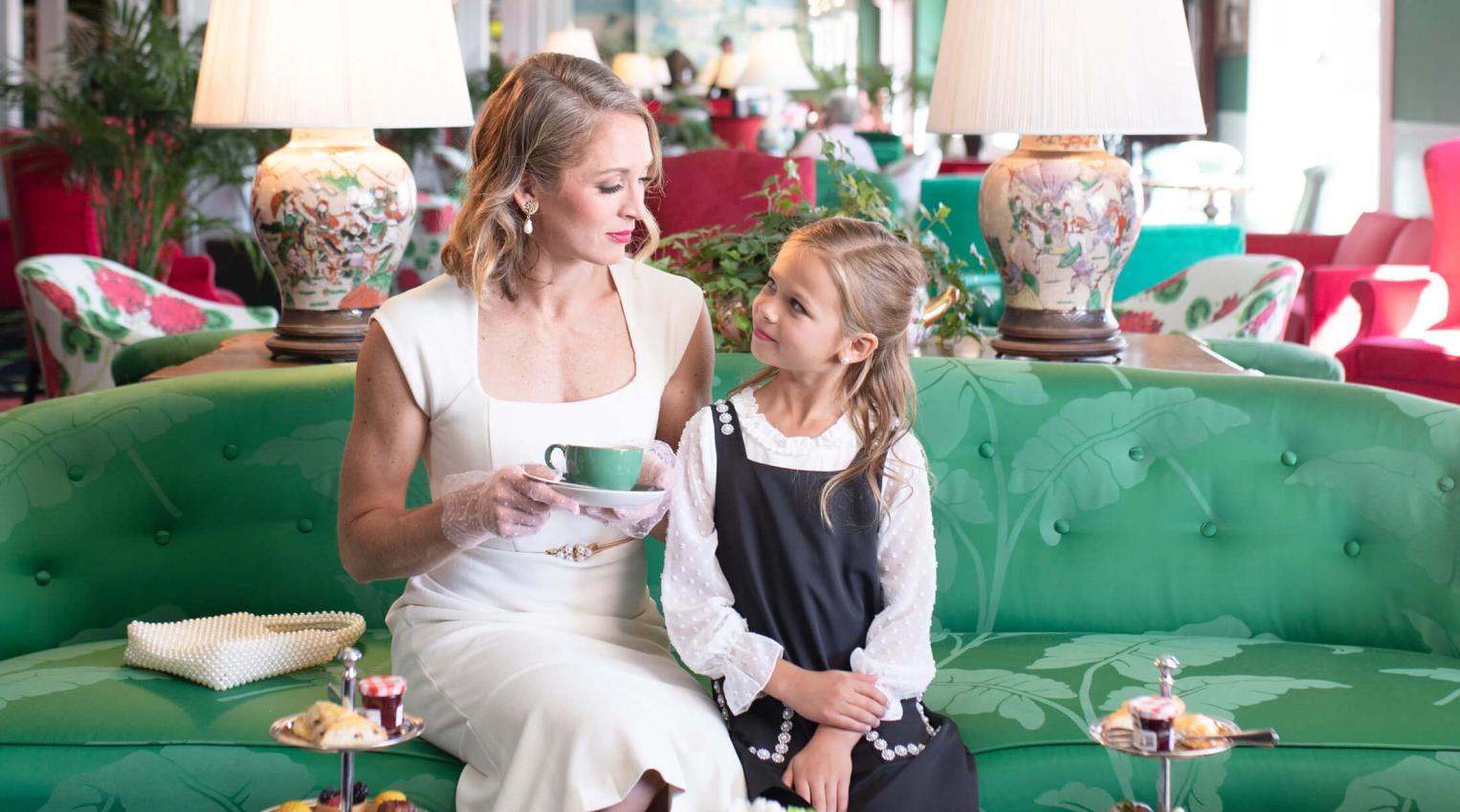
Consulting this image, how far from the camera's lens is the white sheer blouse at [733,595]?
1944 mm

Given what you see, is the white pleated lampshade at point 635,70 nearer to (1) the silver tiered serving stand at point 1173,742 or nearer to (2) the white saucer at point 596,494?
(2) the white saucer at point 596,494

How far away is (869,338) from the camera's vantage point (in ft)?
6.66

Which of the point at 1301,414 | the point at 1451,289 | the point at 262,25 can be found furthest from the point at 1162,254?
the point at 262,25

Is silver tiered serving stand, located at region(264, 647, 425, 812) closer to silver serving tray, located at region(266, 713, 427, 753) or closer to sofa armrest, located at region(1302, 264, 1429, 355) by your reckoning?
silver serving tray, located at region(266, 713, 427, 753)

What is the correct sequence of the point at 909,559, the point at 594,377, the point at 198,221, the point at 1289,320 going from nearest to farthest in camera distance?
the point at 909,559, the point at 594,377, the point at 198,221, the point at 1289,320

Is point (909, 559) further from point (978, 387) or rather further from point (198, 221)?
point (198, 221)

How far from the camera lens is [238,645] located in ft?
7.01

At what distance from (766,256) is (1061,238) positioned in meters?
0.58

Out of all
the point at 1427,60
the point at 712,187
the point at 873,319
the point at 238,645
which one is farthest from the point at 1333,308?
the point at 238,645

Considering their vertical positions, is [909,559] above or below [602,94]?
below

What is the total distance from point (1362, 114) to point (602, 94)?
753 cm

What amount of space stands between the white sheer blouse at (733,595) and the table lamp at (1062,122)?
1.00m

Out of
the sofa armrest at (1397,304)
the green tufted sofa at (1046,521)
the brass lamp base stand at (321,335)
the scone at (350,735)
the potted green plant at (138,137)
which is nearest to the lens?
the scone at (350,735)

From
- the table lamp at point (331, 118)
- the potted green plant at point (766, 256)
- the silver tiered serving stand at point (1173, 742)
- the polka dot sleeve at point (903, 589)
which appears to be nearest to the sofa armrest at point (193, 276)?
the table lamp at point (331, 118)
